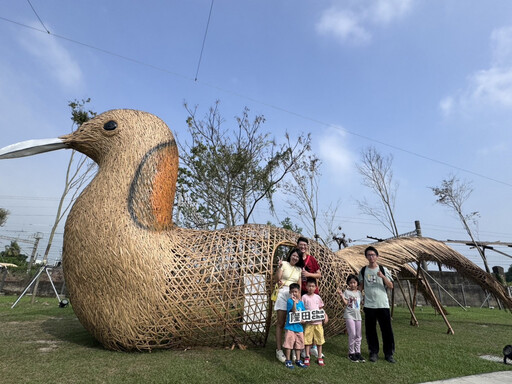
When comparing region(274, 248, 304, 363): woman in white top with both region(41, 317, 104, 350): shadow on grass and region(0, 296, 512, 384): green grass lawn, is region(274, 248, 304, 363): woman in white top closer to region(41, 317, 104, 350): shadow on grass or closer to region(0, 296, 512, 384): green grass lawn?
region(0, 296, 512, 384): green grass lawn

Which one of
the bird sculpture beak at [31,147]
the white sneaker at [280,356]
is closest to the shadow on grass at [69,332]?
the white sneaker at [280,356]

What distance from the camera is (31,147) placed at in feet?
14.5

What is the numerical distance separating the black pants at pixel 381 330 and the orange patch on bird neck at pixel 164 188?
2.94 meters

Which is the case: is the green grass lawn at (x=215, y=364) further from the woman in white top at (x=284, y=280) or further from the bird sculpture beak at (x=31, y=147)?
the bird sculpture beak at (x=31, y=147)

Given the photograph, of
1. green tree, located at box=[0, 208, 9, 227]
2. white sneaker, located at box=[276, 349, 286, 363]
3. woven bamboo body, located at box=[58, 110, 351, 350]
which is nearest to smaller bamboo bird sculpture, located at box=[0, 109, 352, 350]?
woven bamboo body, located at box=[58, 110, 351, 350]

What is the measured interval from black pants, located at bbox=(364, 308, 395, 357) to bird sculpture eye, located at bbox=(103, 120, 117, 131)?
14.3 feet

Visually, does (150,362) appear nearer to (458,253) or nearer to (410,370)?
(410,370)

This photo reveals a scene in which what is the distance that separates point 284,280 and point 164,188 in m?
2.12

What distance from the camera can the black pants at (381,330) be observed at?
364 centimetres

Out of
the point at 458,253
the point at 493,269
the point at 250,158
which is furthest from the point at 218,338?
the point at 493,269

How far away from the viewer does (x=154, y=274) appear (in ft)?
11.8

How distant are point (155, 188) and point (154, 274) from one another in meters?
1.22

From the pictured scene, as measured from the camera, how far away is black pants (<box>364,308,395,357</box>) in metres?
3.64

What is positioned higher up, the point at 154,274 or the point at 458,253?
the point at 458,253
